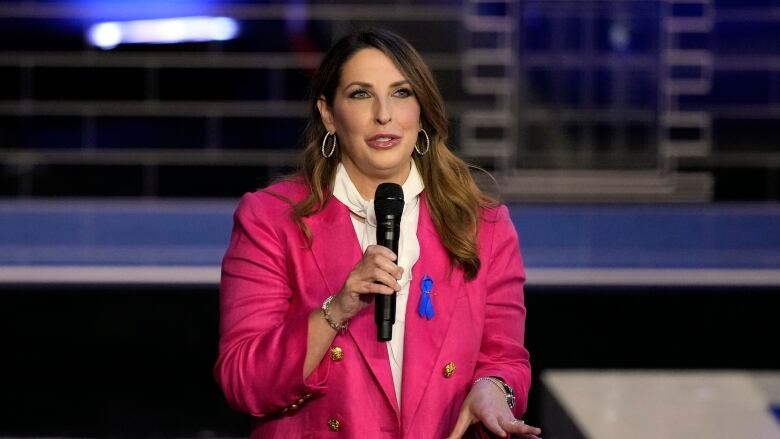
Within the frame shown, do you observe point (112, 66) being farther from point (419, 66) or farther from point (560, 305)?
point (419, 66)

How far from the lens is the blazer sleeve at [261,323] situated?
184cm

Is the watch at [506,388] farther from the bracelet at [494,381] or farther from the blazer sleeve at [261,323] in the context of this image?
the blazer sleeve at [261,323]

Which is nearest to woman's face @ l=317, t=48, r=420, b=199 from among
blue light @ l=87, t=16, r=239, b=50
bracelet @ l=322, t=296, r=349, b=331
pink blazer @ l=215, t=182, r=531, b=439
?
pink blazer @ l=215, t=182, r=531, b=439

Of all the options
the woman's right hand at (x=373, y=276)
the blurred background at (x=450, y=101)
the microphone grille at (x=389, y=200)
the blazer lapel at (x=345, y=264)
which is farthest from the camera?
the blurred background at (x=450, y=101)

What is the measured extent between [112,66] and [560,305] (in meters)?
3.40

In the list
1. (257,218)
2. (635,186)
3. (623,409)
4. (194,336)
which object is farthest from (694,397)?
(635,186)

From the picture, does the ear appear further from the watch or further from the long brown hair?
the watch

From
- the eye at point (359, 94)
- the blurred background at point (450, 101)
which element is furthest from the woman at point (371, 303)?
the blurred background at point (450, 101)

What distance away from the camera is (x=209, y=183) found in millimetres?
7395

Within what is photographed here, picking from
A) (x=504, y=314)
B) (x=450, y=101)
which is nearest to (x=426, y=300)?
(x=504, y=314)

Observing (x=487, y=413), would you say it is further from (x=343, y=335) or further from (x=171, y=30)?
(x=171, y=30)

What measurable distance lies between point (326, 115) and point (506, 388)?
483 mm

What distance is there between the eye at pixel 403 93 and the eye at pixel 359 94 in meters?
0.04

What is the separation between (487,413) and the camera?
1834 millimetres
